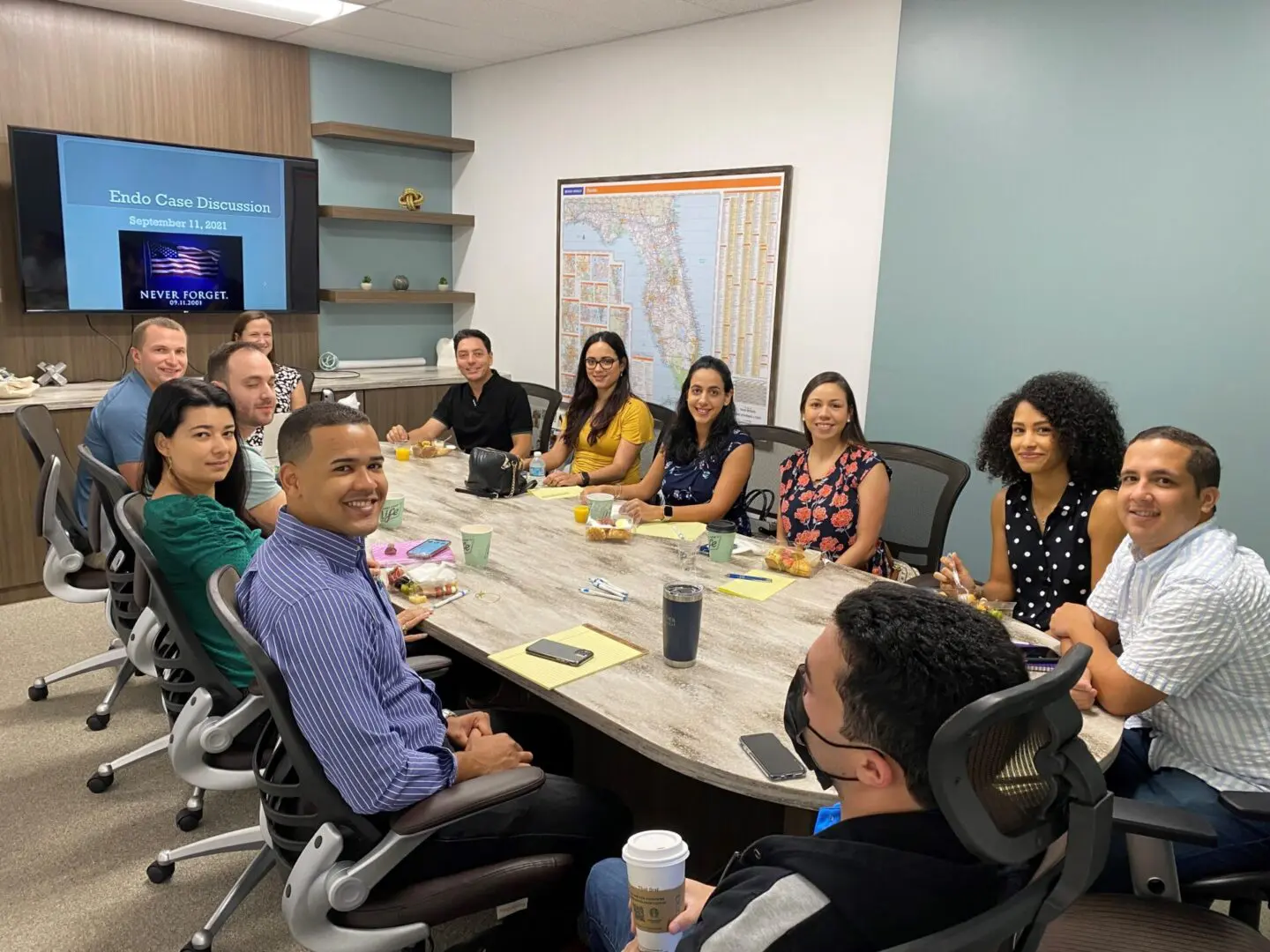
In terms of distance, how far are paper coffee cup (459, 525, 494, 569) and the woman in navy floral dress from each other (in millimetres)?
872

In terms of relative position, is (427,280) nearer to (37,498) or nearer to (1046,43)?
(37,498)

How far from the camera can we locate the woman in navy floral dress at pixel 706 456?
331 cm

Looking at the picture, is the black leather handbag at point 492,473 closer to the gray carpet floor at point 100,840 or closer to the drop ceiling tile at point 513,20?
the gray carpet floor at point 100,840

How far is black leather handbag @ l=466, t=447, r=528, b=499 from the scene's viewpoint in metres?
3.29

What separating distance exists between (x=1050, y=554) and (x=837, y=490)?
71 cm

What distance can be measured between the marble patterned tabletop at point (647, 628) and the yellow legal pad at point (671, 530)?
1.7 inches

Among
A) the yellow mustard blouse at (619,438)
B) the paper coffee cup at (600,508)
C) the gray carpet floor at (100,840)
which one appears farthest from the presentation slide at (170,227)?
the paper coffee cup at (600,508)

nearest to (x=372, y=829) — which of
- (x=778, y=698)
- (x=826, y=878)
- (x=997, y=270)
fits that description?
(x=778, y=698)

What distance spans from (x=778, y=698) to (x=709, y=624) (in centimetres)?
39

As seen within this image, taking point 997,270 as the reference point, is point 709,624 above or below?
below

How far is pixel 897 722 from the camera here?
941 millimetres

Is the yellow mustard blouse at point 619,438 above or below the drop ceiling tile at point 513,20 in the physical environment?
below

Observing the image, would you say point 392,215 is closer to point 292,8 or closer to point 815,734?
point 292,8

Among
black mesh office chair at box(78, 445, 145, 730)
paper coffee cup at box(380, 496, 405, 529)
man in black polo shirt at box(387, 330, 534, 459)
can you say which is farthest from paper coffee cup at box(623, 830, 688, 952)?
man in black polo shirt at box(387, 330, 534, 459)
